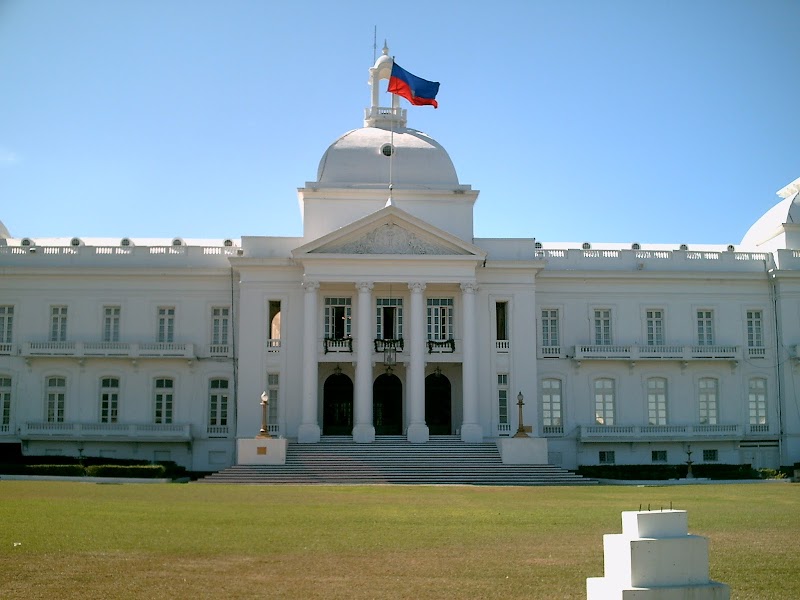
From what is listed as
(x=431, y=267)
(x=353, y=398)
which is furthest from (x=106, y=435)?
(x=431, y=267)

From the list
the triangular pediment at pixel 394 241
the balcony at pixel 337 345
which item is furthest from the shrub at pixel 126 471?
the triangular pediment at pixel 394 241

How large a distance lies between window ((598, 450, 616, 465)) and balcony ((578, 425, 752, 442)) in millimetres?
955

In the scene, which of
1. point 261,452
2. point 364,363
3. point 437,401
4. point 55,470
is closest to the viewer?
point 55,470

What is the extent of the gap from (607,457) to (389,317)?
12.5m

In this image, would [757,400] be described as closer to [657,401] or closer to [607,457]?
[657,401]

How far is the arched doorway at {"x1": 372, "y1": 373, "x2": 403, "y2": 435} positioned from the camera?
155 feet

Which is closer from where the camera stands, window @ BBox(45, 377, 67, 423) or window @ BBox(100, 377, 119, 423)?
window @ BBox(45, 377, 67, 423)

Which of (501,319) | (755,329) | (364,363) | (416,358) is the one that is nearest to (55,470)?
(364,363)

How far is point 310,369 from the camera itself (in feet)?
144

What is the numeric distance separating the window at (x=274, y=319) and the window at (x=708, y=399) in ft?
67.3

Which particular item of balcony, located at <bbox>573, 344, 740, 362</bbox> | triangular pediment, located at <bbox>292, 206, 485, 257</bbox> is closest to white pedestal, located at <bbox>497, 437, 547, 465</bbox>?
balcony, located at <bbox>573, 344, 740, 362</bbox>

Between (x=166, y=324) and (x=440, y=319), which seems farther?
(x=166, y=324)

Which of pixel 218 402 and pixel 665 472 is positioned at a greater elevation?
pixel 218 402

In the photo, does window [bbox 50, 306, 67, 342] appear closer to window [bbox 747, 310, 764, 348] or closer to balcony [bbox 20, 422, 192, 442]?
balcony [bbox 20, 422, 192, 442]
